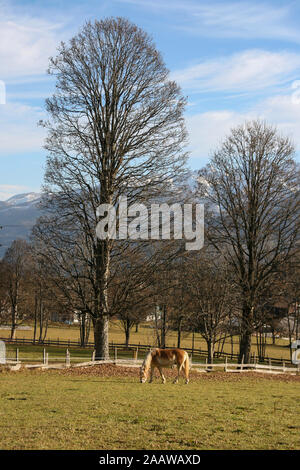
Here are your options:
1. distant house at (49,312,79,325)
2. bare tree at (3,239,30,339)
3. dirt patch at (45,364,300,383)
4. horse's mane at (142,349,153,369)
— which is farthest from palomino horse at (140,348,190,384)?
bare tree at (3,239,30,339)

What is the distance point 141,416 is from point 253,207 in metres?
21.3

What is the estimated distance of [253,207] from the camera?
31.2 metres

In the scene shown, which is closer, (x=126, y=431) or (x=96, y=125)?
(x=126, y=431)

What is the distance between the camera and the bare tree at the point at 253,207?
3086 cm

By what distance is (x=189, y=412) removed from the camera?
41.9 ft

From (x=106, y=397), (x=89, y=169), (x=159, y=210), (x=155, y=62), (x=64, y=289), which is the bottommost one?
(x=106, y=397)

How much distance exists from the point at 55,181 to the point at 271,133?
578 inches

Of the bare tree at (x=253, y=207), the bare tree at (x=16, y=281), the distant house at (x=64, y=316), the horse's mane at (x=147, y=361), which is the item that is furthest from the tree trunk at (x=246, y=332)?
the bare tree at (x=16, y=281)

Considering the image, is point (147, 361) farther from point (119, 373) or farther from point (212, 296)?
point (212, 296)

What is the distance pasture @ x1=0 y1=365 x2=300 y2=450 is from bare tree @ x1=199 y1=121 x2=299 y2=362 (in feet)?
39.7

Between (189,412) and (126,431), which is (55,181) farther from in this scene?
(126,431)

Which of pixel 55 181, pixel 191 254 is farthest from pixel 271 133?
pixel 55 181

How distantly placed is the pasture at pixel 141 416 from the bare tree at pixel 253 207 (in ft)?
39.7
